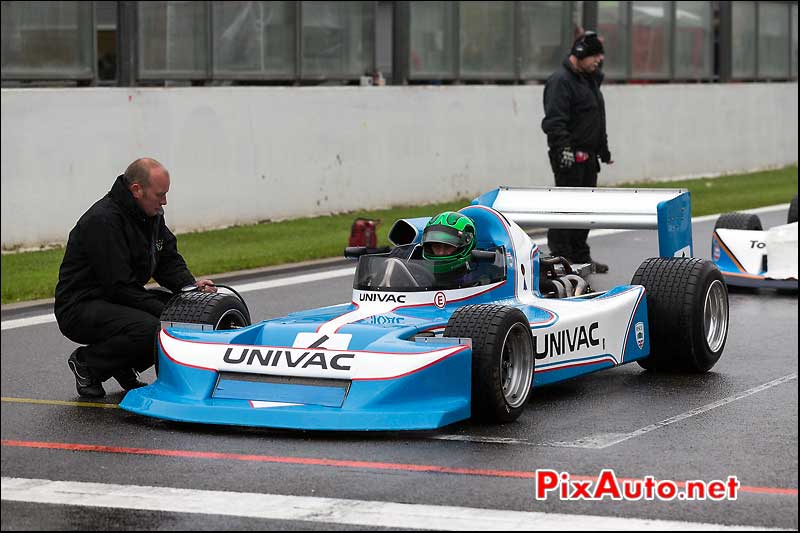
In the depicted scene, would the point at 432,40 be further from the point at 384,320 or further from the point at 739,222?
the point at 384,320

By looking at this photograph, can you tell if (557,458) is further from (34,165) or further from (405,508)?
(34,165)

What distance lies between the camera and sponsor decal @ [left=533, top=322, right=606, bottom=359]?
9.15 metres

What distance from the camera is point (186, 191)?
18.7m

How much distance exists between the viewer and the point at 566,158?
52.3 feet

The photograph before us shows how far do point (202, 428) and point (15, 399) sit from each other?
1.57 m

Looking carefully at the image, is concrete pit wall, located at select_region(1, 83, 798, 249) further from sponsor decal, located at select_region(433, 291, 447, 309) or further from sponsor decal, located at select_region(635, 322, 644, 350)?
sponsor decal, located at select_region(635, 322, 644, 350)

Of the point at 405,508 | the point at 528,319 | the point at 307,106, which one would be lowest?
the point at 405,508

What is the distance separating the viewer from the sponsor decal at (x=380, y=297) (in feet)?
31.2

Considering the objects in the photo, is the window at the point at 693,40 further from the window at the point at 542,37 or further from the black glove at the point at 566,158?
the black glove at the point at 566,158

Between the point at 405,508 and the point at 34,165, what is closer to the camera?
the point at 405,508

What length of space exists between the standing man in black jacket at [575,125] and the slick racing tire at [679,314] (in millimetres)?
5239

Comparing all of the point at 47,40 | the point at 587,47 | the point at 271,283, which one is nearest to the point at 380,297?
the point at 271,283

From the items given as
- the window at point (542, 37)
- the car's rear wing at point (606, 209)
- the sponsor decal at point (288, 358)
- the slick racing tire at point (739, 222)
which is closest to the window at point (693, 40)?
the window at point (542, 37)

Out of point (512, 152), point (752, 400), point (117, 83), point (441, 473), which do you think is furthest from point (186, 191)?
point (441, 473)
